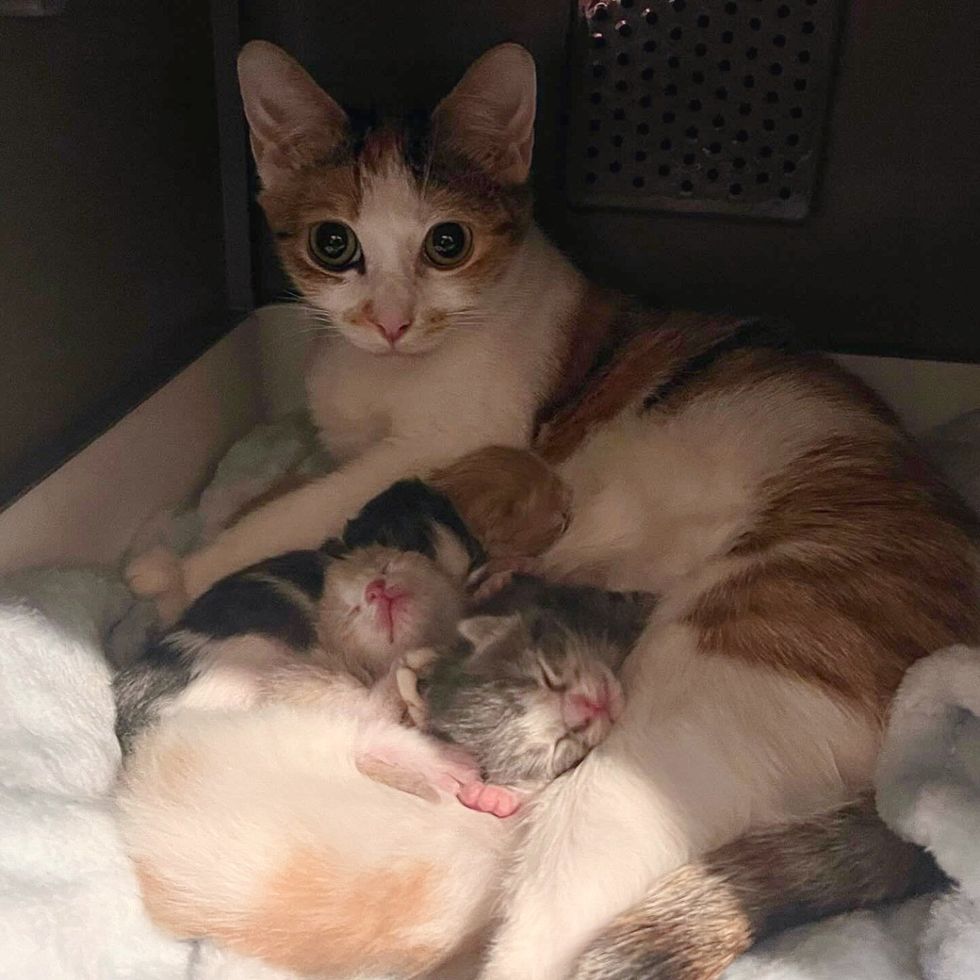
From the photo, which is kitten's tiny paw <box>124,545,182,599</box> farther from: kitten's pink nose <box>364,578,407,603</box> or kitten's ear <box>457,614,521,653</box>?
kitten's ear <box>457,614,521,653</box>

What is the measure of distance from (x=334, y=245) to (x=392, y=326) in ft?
0.56

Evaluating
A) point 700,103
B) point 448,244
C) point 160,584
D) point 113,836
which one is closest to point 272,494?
point 160,584

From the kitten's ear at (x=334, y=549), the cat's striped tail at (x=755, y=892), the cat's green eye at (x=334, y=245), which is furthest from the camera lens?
the cat's green eye at (x=334, y=245)

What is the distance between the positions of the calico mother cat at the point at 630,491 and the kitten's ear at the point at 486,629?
172mm

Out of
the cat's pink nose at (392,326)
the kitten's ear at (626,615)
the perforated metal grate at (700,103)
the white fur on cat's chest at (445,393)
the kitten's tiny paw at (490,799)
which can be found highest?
the perforated metal grate at (700,103)

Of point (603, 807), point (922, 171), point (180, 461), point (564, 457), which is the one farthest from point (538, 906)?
point (922, 171)

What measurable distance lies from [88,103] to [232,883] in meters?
1.08

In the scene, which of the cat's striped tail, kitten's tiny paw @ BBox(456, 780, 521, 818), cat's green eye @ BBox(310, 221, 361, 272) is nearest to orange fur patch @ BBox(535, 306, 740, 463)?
cat's green eye @ BBox(310, 221, 361, 272)

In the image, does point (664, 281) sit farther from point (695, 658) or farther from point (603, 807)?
point (603, 807)

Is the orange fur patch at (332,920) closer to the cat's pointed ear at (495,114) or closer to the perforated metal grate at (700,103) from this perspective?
the cat's pointed ear at (495,114)

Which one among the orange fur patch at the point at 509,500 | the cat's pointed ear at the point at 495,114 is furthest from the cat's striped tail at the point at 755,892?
the cat's pointed ear at the point at 495,114

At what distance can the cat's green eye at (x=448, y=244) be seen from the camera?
60.2 inches

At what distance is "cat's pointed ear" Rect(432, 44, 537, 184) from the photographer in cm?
149

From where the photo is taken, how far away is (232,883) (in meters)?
1.00
